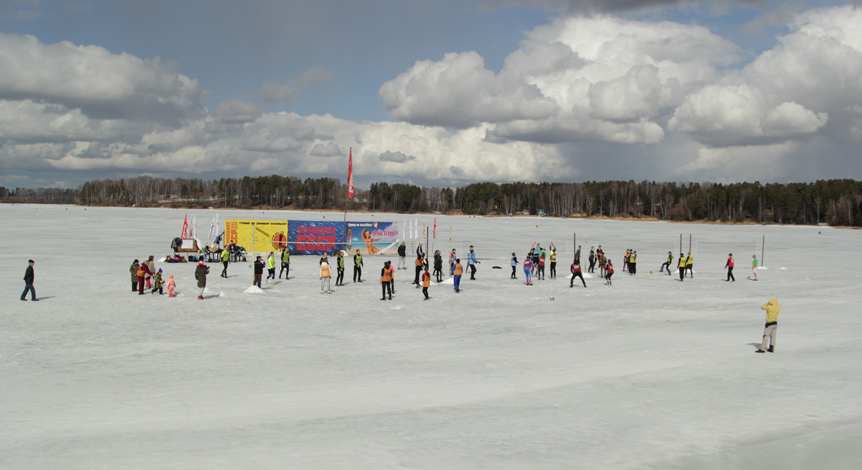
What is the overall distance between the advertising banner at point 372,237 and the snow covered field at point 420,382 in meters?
15.7

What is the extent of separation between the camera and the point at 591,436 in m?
8.49

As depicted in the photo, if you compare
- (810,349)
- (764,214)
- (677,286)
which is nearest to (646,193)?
(764,214)

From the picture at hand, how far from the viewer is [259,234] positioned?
3622 cm

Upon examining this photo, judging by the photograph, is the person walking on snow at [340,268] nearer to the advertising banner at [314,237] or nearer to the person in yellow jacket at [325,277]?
the person in yellow jacket at [325,277]

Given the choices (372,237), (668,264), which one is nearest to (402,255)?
(372,237)

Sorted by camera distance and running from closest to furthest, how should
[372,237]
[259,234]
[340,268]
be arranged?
[340,268] < [259,234] < [372,237]

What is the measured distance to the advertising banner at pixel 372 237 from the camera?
3741cm

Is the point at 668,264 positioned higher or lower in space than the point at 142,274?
higher

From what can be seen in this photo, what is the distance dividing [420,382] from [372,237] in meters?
27.1

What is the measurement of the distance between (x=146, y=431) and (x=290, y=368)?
3768mm

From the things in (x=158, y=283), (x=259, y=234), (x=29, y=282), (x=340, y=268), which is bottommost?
(x=158, y=283)

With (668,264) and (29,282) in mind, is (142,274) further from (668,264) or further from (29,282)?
(668,264)

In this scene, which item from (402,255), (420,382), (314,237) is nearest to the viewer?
(420,382)

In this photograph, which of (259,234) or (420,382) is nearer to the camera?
(420,382)
